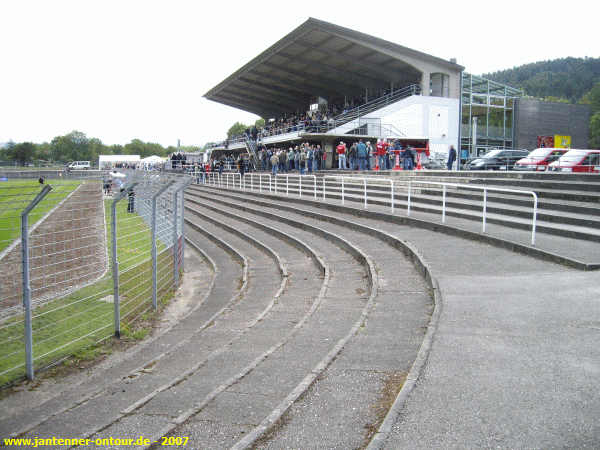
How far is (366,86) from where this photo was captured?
4934 centimetres

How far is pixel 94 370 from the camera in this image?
539cm

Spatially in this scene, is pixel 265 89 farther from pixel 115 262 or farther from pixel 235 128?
pixel 235 128

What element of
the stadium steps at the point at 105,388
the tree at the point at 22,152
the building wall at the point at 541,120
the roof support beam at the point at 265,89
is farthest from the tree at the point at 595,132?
the tree at the point at 22,152

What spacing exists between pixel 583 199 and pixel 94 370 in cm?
1175

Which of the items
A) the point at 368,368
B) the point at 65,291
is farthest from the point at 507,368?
the point at 65,291

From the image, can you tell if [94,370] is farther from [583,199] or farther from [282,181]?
[282,181]

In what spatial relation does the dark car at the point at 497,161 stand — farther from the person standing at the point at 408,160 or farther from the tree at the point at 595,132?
the tree at the point at 595,132

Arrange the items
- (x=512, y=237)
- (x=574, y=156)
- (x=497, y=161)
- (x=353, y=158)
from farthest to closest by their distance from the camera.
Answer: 1. (x=497, y=161)
2. (x=353, y=158)
3. (x=574, y=156)
4. (x=512, y=237)

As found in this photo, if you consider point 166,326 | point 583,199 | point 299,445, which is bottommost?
point 166,326

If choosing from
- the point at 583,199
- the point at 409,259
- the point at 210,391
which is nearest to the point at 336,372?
the point at 210,391

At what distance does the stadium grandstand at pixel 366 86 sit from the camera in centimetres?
3947

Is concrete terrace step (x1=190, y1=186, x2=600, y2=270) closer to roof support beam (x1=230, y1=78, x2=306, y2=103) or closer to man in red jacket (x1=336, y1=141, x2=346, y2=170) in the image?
man in red jacket (x1=336, y1=141, x2=346, y2=170)

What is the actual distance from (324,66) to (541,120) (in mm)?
20718

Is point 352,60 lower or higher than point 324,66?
lower
